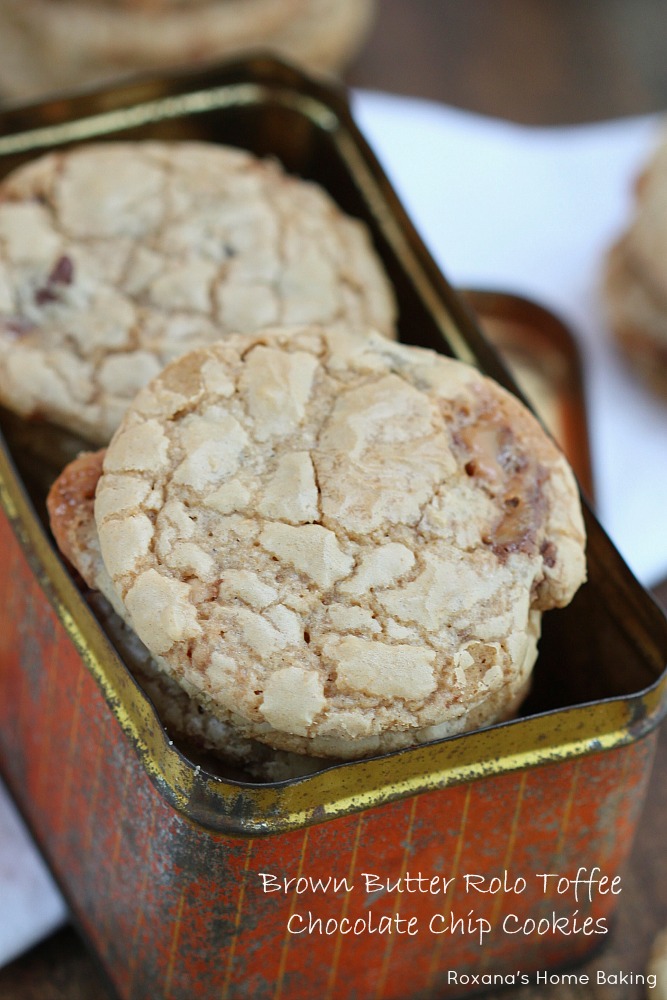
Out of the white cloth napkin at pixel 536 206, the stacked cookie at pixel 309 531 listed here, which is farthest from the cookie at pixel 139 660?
the white cloth napkin at pixel 536 206

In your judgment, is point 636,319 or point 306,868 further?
point 636,319

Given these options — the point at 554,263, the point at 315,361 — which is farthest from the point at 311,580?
the point at 554,263

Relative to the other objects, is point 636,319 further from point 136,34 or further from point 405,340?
point 136,34

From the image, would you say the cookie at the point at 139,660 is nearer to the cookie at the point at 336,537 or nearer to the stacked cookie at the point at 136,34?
the cookie at the point at 336,537

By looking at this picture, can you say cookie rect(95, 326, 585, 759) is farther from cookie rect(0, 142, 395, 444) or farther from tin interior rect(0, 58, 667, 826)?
→ cookie rect(0, 142, 395, 444)

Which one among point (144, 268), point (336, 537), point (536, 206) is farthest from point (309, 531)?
point (536, 206)

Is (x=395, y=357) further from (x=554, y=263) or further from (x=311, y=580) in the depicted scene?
(x=554, y=263)
